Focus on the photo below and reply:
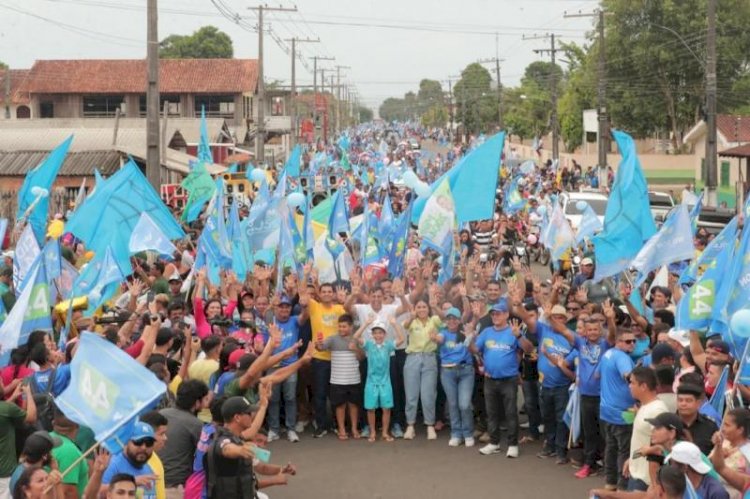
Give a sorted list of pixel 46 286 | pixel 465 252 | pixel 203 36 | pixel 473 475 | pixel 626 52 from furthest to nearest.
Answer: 1. pixel 203 36
2. pixel 626 52
3. pixel 465 252
4. pixel 473 475
5. pixel 46 286

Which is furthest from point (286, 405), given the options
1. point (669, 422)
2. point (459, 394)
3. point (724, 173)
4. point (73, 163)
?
point (724, 173)

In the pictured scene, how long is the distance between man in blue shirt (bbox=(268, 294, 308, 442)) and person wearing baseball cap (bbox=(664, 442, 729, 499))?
597 centimetres

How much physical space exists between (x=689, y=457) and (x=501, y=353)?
4977 millimetres

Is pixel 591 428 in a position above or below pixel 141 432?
below

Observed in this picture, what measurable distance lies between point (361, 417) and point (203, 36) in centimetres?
9856

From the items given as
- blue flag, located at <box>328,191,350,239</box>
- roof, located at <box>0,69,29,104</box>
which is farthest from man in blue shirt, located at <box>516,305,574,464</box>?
roof, located at <box>0,69,29,104</box>

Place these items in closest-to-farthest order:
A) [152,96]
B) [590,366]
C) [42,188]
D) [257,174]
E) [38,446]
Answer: [38,446] → [590,366] → [42,188] → [152,96] → [257,174]

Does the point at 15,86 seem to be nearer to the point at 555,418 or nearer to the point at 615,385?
the point at 555,418

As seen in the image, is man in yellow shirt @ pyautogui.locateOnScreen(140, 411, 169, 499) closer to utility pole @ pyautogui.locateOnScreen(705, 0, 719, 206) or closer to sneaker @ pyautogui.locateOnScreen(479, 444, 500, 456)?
sneaker @ pyautogui.locateOnScreen(479, 444, 500, 456)

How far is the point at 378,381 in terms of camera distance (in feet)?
38.5

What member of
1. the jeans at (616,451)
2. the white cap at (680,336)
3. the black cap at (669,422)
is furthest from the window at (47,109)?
the black cap at (669,422)

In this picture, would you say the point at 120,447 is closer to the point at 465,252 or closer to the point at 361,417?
the point at 361,417

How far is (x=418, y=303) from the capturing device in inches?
461

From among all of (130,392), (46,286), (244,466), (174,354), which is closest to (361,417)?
(174,354)
